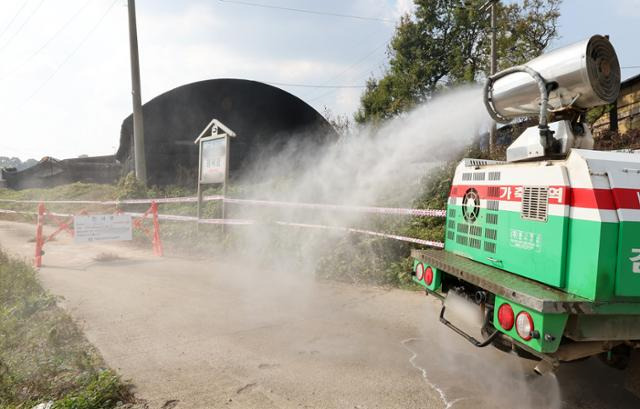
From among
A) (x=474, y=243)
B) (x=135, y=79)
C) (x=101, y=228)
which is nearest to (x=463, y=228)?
(x=474, y=243)

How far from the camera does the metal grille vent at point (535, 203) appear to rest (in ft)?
10.0

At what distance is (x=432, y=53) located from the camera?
28.0 meters

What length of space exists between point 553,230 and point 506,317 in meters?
0.69

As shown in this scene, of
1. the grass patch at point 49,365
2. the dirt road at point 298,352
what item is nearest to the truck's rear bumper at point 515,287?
the dirt road at point 298,352

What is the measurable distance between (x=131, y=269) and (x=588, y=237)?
25.9 ft

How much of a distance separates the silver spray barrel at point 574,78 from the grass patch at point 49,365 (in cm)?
422

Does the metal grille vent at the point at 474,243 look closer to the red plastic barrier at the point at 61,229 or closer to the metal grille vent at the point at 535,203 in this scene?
the metal grille vent at the point at 535,203

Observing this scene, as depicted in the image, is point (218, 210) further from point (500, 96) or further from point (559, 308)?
point (559, 308)

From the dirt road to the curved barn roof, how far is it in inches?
576

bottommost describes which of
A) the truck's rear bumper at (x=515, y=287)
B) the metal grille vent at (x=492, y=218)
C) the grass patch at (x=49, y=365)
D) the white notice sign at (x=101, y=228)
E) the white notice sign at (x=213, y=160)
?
the grass patch at (x=49, y=365)

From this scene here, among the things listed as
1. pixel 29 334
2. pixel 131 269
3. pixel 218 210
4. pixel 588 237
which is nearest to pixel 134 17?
pixel 218 210

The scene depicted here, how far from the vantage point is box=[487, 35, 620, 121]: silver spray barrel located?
11.1 ft

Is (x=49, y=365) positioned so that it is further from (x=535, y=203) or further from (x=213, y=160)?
(x=213, y=160)

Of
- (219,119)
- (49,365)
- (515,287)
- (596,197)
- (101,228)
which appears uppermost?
(219,119)
